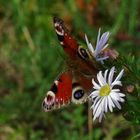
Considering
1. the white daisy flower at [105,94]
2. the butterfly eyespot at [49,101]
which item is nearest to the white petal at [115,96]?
the white daisy flower at [105,94]

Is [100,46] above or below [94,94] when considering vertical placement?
above

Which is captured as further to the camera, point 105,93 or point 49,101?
point 105,93

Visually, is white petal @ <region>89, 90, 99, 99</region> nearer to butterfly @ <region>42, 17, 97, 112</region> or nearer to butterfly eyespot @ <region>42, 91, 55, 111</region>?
butterfly @ <region>42, 17, 97, 112</region>

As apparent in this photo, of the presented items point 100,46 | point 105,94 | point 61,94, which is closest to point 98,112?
point 105,94

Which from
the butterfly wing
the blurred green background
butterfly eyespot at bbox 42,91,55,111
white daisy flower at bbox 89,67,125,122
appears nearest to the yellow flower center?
white daisy flower at bbox 89,67,125,122

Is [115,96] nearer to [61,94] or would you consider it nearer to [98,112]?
[98,112]

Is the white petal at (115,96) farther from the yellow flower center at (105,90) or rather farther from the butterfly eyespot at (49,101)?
the butterfly eyespot at (49,101)

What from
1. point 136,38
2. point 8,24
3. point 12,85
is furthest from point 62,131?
point 8,24

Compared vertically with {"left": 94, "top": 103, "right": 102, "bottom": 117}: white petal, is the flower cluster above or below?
above
